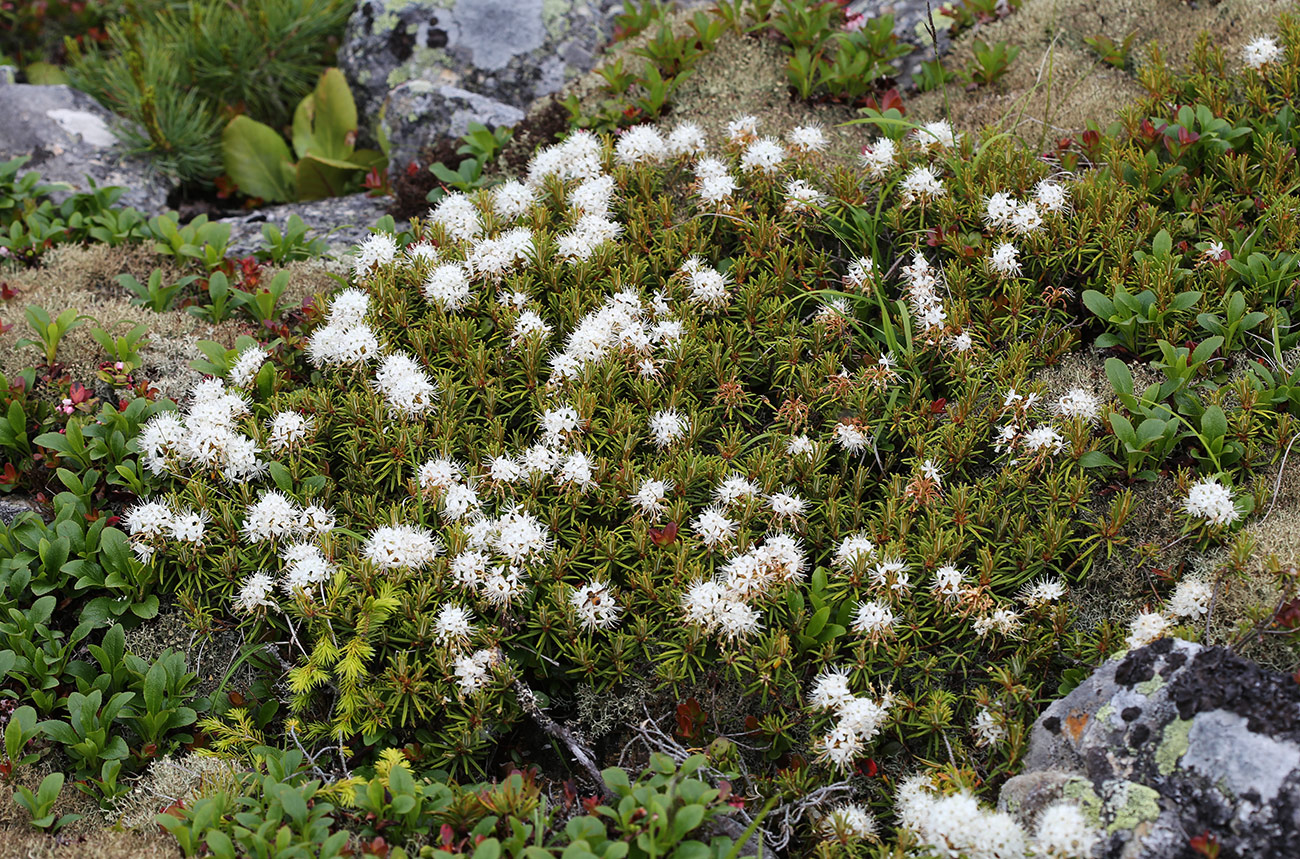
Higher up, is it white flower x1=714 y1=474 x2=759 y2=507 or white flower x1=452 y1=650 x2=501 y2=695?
white flower x1=714 y1=474 x2=759 y2=507

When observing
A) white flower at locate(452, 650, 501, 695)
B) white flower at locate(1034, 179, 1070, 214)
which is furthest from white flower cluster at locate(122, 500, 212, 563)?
white flower at locate(1034, 179, 1070, 214)

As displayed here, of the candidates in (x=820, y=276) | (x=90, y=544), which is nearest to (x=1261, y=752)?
(x=820, y=276)

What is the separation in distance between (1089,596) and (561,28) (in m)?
6.31

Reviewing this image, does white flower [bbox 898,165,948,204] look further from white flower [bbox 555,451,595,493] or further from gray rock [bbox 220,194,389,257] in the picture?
gray rock [bbox 220,194,389,257]

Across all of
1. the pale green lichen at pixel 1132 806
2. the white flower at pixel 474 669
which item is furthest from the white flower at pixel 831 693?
the white flower at pixel 474 669

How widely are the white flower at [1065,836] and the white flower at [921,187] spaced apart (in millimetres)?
3151

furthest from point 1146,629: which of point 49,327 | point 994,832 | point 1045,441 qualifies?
point 49,327

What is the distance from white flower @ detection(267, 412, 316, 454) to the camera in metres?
4.30

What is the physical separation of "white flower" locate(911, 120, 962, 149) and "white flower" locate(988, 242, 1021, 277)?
33.4 inches

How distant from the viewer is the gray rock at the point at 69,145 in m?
7.10

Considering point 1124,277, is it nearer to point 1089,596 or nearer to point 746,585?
point 1089,596

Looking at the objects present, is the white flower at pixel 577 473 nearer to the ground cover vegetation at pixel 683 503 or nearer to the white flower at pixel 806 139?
the ground cover vegetation at pixel 683 503

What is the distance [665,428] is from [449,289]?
4.69 ft

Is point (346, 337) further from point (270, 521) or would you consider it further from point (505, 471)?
point (505, 471)
